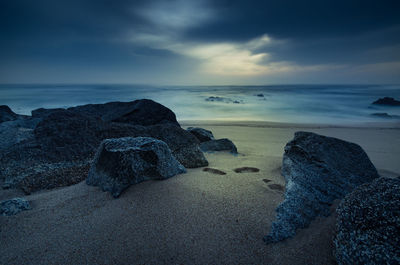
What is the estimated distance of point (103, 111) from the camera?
8539 mm

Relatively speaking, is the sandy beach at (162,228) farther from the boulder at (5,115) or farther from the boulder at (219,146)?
the boulder at (5,115)

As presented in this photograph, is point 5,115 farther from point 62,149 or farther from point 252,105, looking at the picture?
point 252,105

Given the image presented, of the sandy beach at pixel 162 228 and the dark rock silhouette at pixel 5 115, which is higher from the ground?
the dark rock silhouette at pixel 5 115

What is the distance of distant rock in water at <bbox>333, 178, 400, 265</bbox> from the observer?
1.25 m

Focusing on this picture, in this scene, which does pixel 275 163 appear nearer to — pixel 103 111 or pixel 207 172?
pixel 207 172

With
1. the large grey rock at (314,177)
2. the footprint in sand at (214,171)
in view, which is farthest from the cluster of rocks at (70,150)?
the large grey rock at (314,177)

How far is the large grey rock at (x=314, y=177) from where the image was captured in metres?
1.84

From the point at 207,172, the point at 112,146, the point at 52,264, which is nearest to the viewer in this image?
the point at 52,264

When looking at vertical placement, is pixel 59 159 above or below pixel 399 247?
below

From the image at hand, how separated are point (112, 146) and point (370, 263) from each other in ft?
7.90

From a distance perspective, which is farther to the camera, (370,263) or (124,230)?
(124,230)

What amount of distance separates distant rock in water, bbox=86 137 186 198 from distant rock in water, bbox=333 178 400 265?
1.76m

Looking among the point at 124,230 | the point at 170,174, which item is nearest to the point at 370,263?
the point at 124,230

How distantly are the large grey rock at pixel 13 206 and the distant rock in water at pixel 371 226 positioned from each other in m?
2.77
